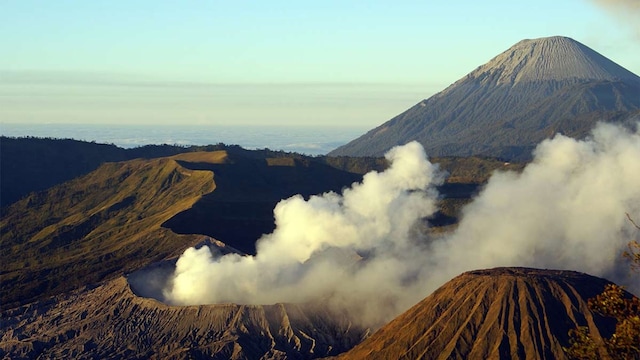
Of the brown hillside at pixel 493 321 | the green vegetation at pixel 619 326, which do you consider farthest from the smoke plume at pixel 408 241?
the green vegetation at pixel 619 326

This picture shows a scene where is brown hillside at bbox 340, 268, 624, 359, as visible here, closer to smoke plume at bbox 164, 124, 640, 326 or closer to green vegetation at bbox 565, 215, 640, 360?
smoke plume at bbox 164, 124, 640, 326

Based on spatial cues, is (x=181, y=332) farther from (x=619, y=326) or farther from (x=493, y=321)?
(x=619, y=326)

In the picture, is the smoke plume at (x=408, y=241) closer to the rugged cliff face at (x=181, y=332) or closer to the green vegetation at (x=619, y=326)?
the rugged cliff face at (x=181, y=332)

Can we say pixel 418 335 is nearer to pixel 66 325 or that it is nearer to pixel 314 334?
pixel 314 334

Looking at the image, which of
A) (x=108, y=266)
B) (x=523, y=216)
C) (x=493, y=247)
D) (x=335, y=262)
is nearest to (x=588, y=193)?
(x=523, y=216)

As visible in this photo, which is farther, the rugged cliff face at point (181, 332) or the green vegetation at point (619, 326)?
the rugged cliff face at point (181, 332)

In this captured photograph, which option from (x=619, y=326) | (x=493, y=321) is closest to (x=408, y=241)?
(x=493, y=321)
